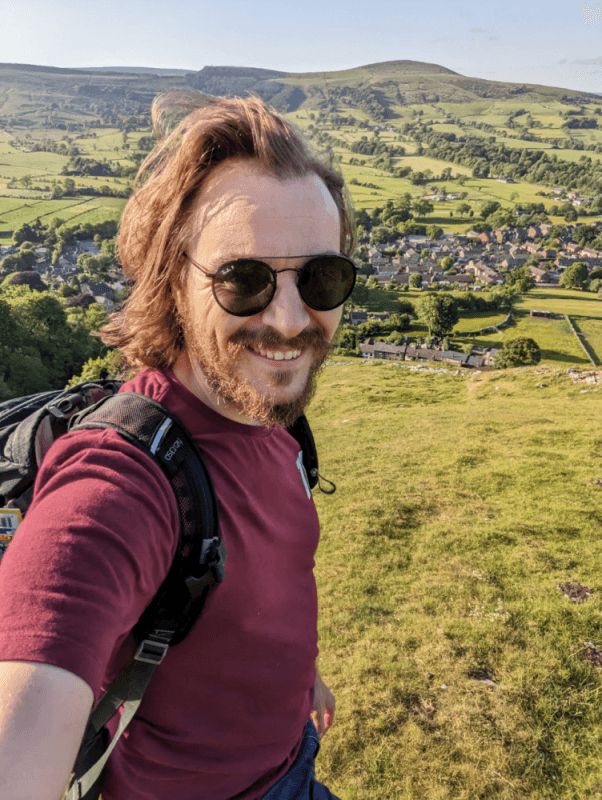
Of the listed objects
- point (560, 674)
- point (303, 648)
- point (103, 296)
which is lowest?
point (103, 296)

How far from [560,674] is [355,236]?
17.2ft

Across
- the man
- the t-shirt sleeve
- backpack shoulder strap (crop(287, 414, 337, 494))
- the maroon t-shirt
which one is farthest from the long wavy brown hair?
backpack shoulder strap (crop(287, 414, 337, 494))

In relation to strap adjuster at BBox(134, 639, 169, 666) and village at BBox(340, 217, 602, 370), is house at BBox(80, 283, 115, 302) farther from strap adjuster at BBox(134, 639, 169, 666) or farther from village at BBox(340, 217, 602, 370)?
strap adjuster at BBox(134, 639, 169, 666)

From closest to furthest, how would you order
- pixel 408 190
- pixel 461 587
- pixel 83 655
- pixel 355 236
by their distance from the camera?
pixel 83 655, pixel 355 236, pixel 461 587, pixel 408 190

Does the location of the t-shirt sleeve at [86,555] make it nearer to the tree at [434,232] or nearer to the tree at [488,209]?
the tree at [434,232]

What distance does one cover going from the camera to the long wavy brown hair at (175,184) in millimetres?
1845

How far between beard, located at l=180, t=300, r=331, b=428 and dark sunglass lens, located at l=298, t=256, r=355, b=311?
0.15 meters

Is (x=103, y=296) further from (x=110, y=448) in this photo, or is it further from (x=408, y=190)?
(x=408, y=190)

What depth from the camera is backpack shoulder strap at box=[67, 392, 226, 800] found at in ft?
4.69

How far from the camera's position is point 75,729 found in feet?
3.57

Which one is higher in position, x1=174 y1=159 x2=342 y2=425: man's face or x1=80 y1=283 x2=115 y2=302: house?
x1=174 y1=159 x2=342 y2=425: man's face

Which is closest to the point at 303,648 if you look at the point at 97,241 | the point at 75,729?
the point at 75,729

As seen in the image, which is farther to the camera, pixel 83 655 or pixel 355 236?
pixel 355 236

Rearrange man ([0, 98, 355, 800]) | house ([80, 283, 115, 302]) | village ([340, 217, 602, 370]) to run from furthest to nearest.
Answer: house ([80, 283, 115, 302]) < village ([340, 217, 602, 370]) < man ([0, 98, 355, 800])
